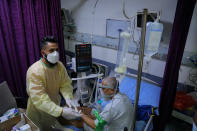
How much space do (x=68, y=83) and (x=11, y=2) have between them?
1301mm

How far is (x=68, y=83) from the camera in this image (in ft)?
6.00

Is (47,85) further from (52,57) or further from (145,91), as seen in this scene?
(145,91)

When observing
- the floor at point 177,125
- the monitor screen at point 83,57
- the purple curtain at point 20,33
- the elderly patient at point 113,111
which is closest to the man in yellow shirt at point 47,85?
the elderly patient at point 113,111

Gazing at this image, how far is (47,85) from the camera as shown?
158 cm

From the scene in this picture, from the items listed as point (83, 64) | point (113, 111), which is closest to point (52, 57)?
point (113, 111)

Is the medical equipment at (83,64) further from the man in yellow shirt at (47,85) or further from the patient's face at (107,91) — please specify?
the patient's face at (107,91)

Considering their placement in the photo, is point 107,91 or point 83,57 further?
point 83,57

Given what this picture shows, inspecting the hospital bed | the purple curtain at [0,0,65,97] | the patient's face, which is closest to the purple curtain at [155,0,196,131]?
the hospital bed

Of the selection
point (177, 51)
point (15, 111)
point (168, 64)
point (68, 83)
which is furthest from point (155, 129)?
point (15, 111)

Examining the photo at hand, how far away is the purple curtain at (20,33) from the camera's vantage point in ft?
6.32

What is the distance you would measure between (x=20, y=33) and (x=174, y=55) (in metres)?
2.09

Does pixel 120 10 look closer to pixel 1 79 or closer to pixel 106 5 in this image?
pixel 106 5

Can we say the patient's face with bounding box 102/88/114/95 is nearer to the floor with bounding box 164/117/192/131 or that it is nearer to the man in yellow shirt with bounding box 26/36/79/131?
the man in yellow shirt with bounding box 26/36/79/131

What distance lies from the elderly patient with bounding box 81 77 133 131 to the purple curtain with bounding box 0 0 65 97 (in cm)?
140
